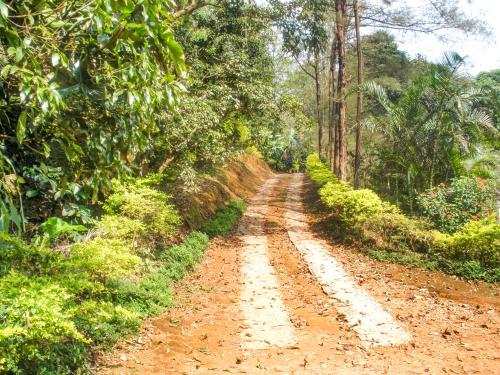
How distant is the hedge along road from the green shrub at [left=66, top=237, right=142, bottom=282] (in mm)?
1016

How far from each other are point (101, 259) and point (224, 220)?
362 inches

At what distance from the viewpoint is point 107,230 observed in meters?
6.99

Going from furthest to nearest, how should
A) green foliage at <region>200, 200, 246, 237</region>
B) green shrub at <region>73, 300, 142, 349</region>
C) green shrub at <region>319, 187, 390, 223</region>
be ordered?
1. green foliage at <region>200, 200, 246, 237</region>
2. green shrub at <region>319, 187, 390, 223</region>
3. green shrub at <region>73, 300, 142, 349</region>

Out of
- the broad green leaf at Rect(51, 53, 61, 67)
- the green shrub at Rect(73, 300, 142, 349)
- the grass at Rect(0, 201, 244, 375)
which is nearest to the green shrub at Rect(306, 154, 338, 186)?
the grass at Rect(0, 201, 244, 375)

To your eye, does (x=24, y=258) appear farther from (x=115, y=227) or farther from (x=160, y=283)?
(x=160, y=283)

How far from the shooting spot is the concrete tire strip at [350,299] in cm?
591

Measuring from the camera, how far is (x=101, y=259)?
5465mm

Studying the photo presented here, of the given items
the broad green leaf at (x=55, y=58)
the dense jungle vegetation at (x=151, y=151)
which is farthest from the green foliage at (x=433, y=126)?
the broad green leaf at (x=55, y=58)

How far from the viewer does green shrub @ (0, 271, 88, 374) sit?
3.53 metres

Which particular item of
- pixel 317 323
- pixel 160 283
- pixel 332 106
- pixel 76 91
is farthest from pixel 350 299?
pixel 332 106

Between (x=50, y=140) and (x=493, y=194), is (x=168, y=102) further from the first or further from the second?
(x=493, y=194)

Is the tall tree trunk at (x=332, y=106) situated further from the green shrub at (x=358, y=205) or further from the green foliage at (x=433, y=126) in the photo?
the green shrub at (x=358, y=205)

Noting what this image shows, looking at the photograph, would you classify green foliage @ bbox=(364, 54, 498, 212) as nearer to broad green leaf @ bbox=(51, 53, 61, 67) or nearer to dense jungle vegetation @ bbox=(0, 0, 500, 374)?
dense jungle vegetation @ bbox=(0, 0, 500, 374)

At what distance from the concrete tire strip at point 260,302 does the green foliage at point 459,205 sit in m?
4.31
